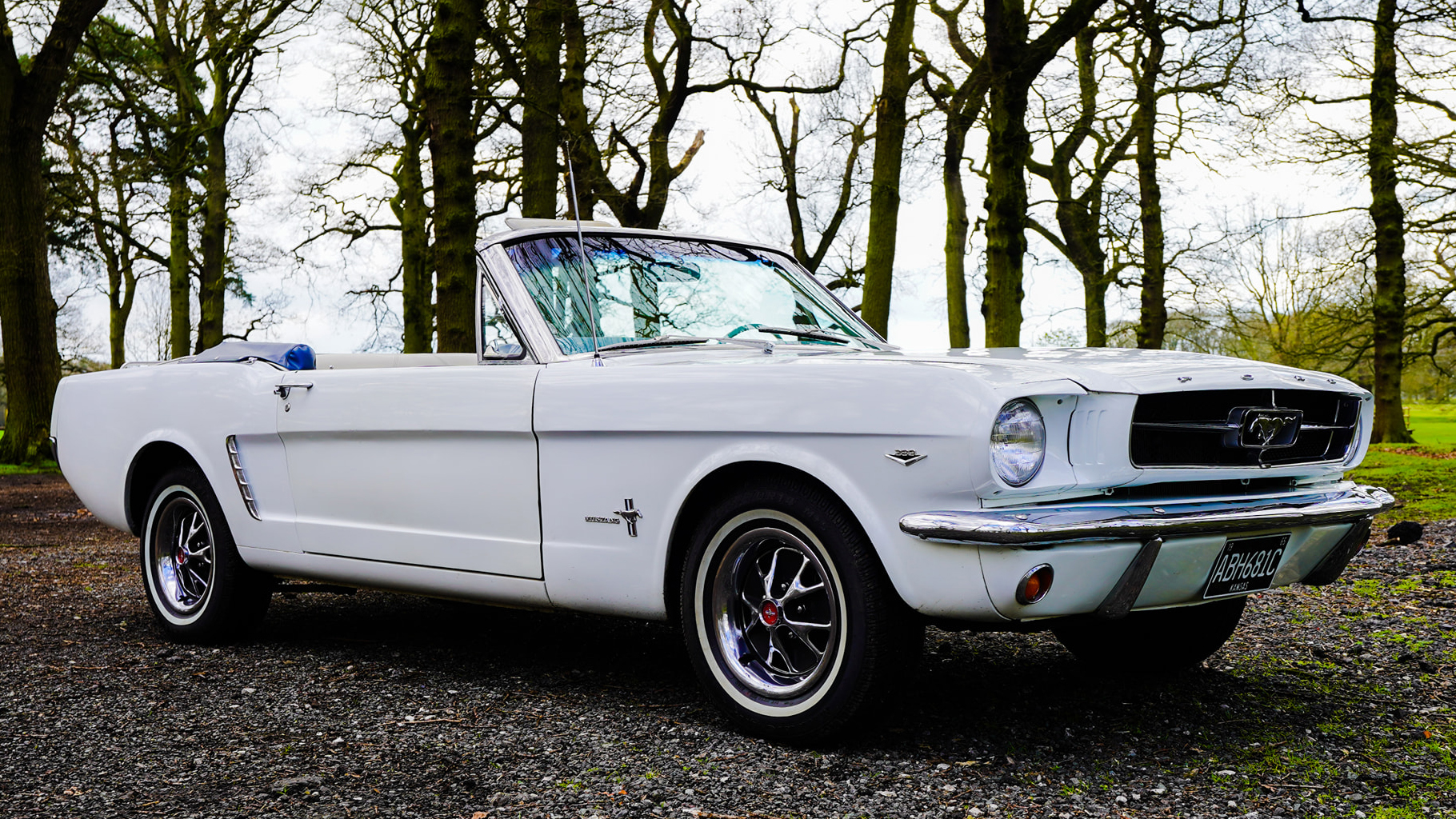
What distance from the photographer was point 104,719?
3.95m

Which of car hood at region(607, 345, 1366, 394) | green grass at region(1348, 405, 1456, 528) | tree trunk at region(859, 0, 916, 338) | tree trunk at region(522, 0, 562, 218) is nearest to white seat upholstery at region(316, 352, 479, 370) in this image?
car hood at region(607, 345, 1366, 394)

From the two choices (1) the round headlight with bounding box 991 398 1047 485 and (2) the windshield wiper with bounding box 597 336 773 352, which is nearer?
(1) the round headlight with bounding box 991 398 1047 485

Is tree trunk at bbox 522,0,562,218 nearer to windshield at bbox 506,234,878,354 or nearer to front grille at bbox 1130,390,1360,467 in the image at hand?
windshield at bbox 506,234,878,354

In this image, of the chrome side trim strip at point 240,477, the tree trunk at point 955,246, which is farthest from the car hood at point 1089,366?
the tree trunk at point 955,246

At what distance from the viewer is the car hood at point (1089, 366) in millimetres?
3246

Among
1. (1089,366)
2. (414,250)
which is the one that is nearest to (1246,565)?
(1089,366)

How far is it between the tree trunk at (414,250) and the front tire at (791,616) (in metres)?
18.6

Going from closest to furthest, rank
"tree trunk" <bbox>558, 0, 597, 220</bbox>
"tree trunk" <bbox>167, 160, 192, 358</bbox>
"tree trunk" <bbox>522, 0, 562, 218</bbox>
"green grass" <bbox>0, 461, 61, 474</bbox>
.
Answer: "tree trunk" <bbox>522, 0, 562, 218</bbox>
"tree trunk" <bbox>558, 0, 597, 220</bbox>
"green grass" <bbox>0, 461, 61, 474</bbox>
"tree trunk" <bbox>167, 160, 192, 358</bbox>

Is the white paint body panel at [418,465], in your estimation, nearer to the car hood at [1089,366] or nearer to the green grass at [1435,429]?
the car hood at [1089,366]

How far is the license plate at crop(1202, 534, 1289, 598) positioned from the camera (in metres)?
3.35

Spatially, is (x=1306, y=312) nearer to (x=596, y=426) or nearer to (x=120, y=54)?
(x=120, y=54)

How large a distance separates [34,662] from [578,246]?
2.74 m

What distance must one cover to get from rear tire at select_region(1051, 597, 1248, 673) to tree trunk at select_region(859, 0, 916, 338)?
10173mm

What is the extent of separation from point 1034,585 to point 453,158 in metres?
8.17
